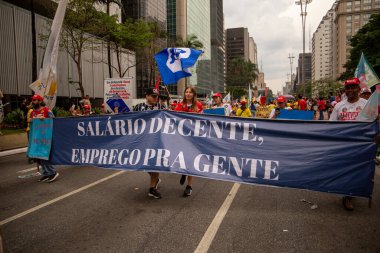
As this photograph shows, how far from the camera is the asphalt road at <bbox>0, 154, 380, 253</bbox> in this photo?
359 centimetres

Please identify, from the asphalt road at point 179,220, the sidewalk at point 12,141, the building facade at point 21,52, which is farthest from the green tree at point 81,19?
the asphalt road at point 179,220

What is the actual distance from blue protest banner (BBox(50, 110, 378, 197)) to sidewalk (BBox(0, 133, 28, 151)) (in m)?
8.56

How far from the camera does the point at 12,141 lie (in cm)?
1299

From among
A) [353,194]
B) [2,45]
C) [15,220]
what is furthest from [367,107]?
[2,45]

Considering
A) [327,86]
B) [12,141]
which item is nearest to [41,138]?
[12,141]

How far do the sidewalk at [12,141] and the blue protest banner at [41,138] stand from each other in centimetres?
703

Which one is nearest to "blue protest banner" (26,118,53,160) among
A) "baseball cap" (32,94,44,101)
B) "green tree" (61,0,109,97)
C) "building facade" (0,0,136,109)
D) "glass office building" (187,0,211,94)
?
"baseball cap" (32,94,44,101)

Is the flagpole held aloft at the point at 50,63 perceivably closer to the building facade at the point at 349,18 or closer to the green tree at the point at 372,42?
the green tree at the point at 372,42

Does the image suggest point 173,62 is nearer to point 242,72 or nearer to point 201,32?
point 201,32

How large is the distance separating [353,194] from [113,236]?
3.13m

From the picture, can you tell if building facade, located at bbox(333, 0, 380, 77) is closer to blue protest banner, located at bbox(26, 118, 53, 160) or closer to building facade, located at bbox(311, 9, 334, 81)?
building facade, located at bbox(311, 9, 334, 81)

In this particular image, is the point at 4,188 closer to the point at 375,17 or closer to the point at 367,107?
the point at 367,107

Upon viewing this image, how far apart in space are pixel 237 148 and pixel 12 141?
1186 cm

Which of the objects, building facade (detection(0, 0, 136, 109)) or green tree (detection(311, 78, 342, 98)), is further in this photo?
green tree (detection(311, 78, 342, 98))
